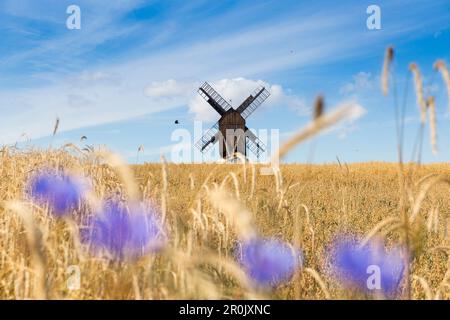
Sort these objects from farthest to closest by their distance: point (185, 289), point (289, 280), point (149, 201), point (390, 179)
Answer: point (390, 179), point (149, 201), point (289, 280), point (185, 289)

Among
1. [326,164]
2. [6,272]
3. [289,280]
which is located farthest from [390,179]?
[6,272]

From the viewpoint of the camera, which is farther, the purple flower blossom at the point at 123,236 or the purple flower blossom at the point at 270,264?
the purple flower blossom at the point at 270,264

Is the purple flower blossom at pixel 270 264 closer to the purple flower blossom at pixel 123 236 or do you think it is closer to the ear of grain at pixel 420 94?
the purple flower blossom at pixel 123 236

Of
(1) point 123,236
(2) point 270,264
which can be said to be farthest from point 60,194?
(2) point 270,264

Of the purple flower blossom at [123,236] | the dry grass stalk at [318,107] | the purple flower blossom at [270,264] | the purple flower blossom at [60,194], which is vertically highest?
the dry grass stalk at [318,107]

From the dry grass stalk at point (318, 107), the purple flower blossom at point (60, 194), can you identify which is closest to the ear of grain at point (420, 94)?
the dry grass stalk at point (318, 107)

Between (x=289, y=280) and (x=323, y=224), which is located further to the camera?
(x=323, y=224)

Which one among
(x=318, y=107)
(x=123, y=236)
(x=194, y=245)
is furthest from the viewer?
(x=194, y=245)

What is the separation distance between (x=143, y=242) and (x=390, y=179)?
47.7 feet

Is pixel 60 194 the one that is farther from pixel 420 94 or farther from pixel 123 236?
pixel 420 94

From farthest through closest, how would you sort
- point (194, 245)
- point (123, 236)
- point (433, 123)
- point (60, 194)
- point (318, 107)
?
point (60, 194) < point (194, 245) < point (123, 236) < point (433, 123) < point (318, 107)

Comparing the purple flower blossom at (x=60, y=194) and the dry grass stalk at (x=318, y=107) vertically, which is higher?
the dry grass stalk at (x=318, y=107)
